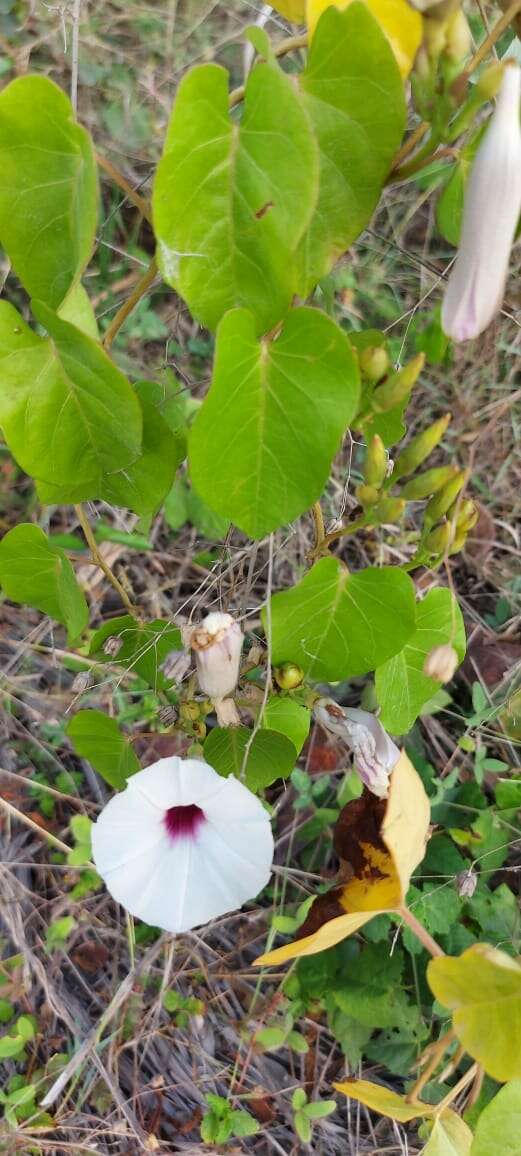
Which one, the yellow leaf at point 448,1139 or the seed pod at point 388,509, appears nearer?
the seed pod at point 388,509

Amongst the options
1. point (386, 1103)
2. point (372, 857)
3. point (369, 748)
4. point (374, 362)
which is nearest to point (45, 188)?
point (374, 362)

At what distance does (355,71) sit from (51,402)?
1.13 ft

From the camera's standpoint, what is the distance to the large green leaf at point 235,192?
588mm

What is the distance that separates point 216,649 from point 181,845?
24 centimetres

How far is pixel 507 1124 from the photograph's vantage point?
0.80m

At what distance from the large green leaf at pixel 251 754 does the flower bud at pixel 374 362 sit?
0.35 m

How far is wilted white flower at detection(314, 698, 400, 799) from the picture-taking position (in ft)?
2.61

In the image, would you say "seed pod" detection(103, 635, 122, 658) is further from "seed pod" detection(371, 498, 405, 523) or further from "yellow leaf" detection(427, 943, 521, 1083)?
"yellow leaf" detection(427, 943, 521, 1083)

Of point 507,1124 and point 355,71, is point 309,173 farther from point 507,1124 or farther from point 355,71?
point 507,1124

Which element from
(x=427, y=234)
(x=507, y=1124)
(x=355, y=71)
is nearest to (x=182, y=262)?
(x=355, y=71)

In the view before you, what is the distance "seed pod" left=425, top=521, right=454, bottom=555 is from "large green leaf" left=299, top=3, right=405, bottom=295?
217 millimetres

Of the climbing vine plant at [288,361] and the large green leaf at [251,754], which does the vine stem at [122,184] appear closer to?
the climbing vine plant at [288,361]

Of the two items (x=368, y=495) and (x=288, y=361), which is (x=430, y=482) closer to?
(x=368, y=495)

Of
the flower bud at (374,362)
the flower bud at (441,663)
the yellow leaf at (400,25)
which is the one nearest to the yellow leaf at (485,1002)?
the flower bud at (441,663)
